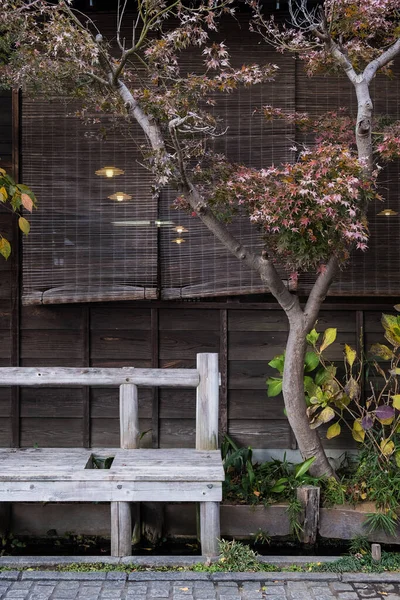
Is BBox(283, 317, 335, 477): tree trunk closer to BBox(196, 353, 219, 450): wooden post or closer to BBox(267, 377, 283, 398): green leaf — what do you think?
BBox(267, 377, 283, 398): green leaf

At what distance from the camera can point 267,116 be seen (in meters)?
5.11

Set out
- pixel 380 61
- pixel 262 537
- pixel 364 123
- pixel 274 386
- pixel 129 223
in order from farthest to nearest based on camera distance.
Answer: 1. pixel 129 223
2. pixel 274 386
3. pixel 262 537
4. pixel 380 61
5. pixel 364 123

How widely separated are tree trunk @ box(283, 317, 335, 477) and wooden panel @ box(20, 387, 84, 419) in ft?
7.64

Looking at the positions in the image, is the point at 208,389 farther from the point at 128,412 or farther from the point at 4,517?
the point at 4,517

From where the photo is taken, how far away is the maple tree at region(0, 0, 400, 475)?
4.09 meters

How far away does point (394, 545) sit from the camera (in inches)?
193

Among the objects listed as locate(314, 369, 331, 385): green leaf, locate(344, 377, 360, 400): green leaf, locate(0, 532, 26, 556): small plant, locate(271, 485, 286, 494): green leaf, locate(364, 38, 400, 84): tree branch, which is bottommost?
locate(0, 532, 26, 556): small plant

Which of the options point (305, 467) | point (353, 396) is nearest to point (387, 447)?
point (353, 396)

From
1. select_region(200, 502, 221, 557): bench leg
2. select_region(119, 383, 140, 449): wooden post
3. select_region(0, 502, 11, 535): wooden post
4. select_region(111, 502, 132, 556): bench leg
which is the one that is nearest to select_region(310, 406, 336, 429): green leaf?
select_region(200, 502, 221, 557): bench leg

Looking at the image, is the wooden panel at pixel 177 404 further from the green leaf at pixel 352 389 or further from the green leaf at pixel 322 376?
the green leaf at pixel 352 389

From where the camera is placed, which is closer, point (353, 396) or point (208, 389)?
point (208, 389)

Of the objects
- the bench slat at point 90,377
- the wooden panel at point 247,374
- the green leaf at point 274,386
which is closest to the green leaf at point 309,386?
the green leaf at point 274,386

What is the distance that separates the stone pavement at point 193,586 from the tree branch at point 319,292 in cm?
197

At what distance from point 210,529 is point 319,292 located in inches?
82.9
